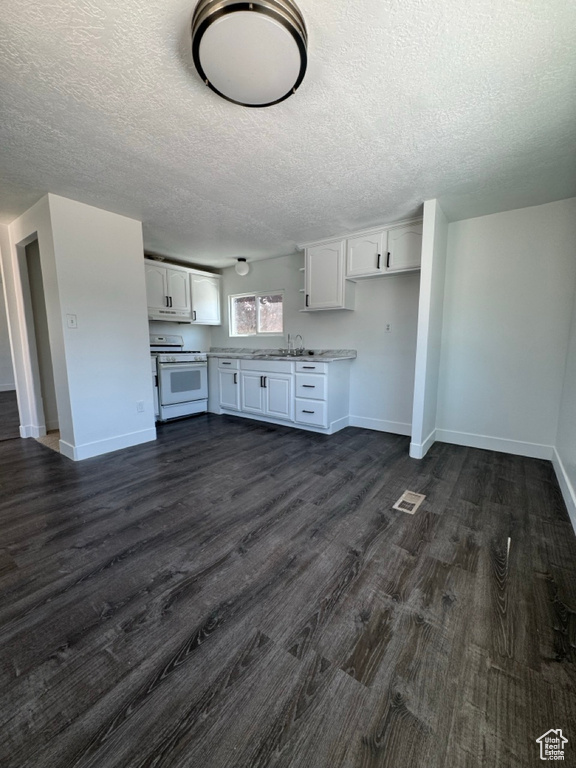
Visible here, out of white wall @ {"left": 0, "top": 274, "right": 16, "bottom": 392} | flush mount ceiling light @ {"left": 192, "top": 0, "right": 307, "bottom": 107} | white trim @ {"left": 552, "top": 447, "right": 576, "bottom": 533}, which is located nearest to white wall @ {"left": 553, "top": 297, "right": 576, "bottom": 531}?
white trim @ {"left": 552, "top": 447, "right": 576, "bottom": 533}

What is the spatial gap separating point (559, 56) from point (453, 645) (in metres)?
→ 2.50

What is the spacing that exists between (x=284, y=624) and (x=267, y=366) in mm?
3073

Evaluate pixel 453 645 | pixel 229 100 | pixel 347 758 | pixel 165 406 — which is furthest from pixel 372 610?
pixel 165 406

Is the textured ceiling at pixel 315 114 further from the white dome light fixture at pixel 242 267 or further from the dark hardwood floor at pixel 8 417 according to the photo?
the dark hardwood floor at pixel 8 417

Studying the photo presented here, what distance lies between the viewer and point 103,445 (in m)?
3.12

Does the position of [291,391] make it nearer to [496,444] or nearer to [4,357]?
[496,444]

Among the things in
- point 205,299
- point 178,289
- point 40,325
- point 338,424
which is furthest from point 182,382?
point 338,424

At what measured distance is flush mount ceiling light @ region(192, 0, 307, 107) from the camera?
109cm

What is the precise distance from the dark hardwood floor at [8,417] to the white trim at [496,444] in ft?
16.7

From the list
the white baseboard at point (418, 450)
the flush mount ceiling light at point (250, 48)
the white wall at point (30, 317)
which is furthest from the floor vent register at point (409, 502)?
the white wall at point (30, 317)

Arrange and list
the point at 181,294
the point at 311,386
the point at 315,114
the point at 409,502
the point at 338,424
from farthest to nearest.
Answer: the point at 181,294, the point at 338,424, the point at 311,386, the point at 409,502, the point at 315,114

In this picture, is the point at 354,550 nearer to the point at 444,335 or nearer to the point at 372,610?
the point at 372,610

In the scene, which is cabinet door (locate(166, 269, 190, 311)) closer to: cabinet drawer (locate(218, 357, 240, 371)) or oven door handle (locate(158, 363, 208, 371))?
oven door handle (locate(158, 363, 208, 371))

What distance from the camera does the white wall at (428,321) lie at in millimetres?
2754
